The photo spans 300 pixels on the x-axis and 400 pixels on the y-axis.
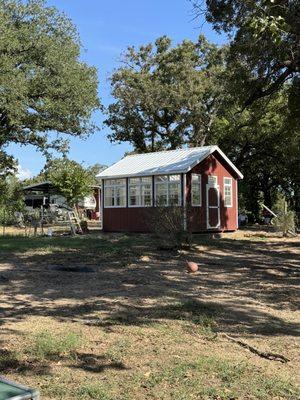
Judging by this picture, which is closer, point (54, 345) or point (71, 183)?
point (54, 345)

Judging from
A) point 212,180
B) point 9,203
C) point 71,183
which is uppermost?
point 71,183

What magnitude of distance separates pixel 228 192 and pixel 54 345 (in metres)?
22.9

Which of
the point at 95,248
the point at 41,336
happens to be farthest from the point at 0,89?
the point at 41,336

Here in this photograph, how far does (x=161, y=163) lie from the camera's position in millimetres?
27000

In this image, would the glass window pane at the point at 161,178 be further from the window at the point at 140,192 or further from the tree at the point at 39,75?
the tree at the point at 39,75

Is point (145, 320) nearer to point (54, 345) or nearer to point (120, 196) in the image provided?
point (54, 345)

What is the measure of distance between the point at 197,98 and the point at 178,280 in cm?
2871

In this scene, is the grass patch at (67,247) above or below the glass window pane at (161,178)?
below

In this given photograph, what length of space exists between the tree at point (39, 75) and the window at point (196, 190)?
8.08 meters

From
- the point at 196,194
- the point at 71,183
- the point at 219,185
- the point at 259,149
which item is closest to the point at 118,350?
the point at 196,194

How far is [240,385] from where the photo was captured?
482 cm

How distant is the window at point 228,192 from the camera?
2777cm

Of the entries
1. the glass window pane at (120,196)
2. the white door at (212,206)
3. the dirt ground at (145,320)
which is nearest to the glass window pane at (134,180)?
the glass window pane at (120,196)

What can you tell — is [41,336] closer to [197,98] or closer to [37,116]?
[37,116]
